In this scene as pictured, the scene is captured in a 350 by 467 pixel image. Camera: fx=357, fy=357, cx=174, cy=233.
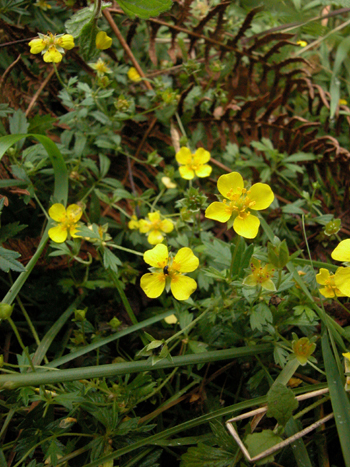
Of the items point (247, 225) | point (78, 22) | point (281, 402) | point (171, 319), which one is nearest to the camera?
point (281, 402)

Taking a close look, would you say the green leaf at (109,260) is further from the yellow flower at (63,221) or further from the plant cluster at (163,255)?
the yellow flower at (63,221)

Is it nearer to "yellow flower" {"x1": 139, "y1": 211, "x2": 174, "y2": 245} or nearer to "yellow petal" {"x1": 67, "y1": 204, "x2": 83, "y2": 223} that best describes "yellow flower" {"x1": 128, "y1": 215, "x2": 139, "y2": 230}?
"yellow flower" {"x1": 139, "y1": 211, "x2": 174, "y2": 245}

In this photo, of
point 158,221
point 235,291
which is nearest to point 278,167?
point 158,221

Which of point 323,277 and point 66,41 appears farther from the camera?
point 66,41

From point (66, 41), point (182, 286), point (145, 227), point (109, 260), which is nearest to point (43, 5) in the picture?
point (66, 41)

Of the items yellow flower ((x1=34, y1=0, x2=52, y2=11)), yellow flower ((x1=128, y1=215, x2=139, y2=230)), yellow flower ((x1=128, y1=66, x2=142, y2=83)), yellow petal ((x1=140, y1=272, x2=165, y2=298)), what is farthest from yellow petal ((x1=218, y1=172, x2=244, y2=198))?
yellow flower ((x1=34, y1=0, x2=52, y2=11))

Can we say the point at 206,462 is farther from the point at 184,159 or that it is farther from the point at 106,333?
the point at 184,159

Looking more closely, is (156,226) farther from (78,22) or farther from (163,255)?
(78,22)
